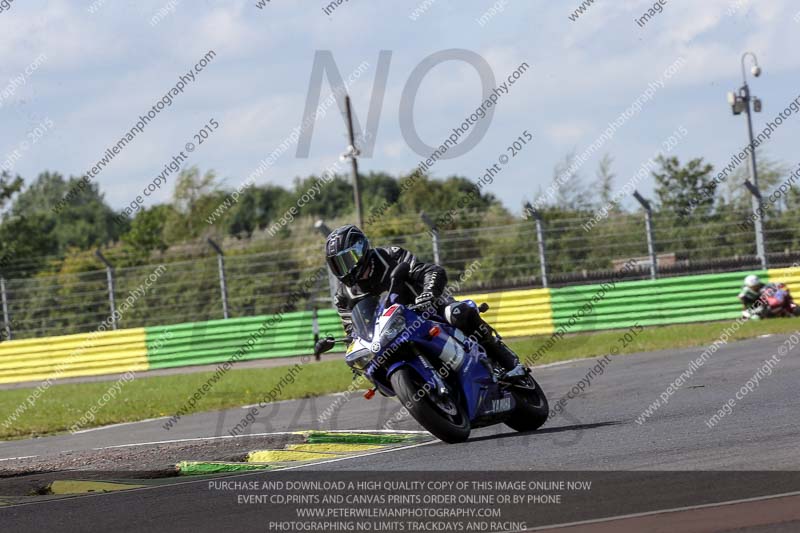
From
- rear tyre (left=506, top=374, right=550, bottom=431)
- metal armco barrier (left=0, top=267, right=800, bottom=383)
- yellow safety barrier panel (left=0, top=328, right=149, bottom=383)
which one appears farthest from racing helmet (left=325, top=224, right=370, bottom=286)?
yellow safety barrier panel (left=0, top=328, right=149, bottom=383)

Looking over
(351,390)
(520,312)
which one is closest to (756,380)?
(351,390)

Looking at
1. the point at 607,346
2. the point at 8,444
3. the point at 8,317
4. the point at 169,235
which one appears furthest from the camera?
the point at 169,235

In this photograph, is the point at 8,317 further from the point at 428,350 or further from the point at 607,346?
the point at 428,350

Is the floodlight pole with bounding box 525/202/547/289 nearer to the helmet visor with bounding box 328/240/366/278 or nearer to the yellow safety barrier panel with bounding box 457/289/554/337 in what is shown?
the yellow safety barrier panel with bounding box 457/289/554/337

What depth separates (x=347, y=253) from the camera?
904 centimetres

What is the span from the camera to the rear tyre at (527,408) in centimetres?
945

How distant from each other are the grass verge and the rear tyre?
299 inches

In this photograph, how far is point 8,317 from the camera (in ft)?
94.6

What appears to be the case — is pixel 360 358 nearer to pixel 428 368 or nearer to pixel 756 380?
pixel 428 368

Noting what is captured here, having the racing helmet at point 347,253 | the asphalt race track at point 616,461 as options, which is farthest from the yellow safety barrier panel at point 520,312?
the racing helmet at point 347,253

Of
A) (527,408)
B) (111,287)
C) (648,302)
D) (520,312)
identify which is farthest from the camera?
(111,287)

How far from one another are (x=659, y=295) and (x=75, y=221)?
268 feet

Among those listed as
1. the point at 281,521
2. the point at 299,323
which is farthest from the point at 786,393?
the point at 299,323

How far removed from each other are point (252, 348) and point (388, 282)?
681 inches
